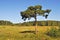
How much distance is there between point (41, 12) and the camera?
5069 cm

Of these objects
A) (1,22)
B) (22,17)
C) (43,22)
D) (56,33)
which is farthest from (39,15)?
(1,22)

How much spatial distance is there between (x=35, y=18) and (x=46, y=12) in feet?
10.9

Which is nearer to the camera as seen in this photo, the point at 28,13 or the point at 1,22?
the point at 28,13

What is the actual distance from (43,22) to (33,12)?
95041 mm

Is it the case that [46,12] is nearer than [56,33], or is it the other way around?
[56,33]

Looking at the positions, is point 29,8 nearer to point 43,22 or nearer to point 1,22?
point 43,22

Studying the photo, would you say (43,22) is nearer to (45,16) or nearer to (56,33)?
(45,16)

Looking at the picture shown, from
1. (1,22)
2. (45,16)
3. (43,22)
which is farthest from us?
(1,22)

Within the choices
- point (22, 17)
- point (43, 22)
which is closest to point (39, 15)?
point (22, 17)

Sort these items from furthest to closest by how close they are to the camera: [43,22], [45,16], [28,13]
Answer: [43,22]
[45,16]
[28,13]

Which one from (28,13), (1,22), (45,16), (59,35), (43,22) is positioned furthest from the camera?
(1,22)

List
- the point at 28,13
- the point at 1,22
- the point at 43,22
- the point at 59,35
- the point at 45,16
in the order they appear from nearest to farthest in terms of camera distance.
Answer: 1. the point at 59,35
2. the point at 28,13
3. the point at 45,16
4. the point at 43,22
5. the point at 1,22

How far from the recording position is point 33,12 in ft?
163

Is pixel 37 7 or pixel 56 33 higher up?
pixel 37 7
